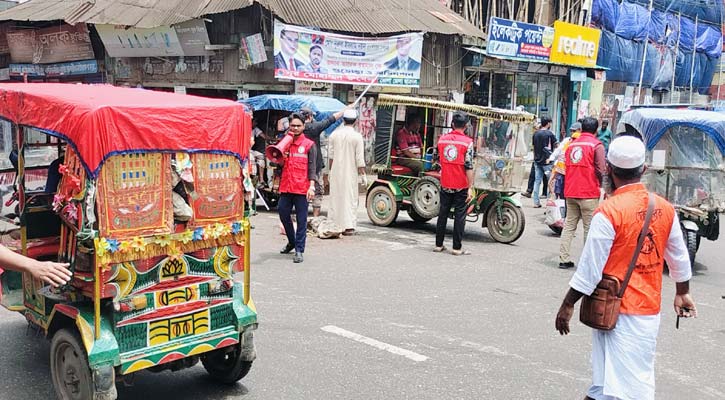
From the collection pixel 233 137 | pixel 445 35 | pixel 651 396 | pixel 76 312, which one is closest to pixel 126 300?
pixel 76 312

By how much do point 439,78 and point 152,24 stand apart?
683cm

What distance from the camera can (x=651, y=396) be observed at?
3.52 meters

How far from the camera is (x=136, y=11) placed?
1647 cm

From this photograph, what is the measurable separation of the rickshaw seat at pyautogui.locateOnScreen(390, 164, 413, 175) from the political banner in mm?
4538

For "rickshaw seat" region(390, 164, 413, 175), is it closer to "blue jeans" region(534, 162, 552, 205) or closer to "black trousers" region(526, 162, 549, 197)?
"blue jeans" region(534, 162, 552, 205)

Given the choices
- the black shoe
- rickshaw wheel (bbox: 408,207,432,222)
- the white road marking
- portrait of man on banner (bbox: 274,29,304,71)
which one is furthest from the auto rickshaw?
portrait of man on banner (bbox: 274,29,304,71)

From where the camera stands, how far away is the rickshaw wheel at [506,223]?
10117mm

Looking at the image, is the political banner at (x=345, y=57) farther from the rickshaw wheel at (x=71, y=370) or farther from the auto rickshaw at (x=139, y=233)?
the rickshaw wheel at (x=71, y=370)

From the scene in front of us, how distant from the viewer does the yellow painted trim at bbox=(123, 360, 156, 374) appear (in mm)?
4094

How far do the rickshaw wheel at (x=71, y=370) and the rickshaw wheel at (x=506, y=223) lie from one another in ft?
23.3

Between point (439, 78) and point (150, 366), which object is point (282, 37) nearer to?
point (439, 78)

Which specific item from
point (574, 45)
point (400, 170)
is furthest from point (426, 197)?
point (574, 45)

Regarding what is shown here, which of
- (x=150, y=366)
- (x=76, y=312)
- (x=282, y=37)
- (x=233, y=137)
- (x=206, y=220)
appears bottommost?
(x=150, y=366)

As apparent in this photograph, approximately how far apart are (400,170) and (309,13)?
572cm
